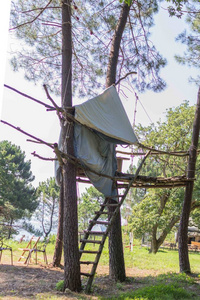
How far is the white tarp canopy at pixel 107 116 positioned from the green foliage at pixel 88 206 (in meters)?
12.5

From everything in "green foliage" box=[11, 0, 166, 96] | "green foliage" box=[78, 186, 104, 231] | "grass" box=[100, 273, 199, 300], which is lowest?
"grass" box=[100, 273, 199, 300]

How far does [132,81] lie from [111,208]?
329cm

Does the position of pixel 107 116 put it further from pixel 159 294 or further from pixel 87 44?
pixel 87 44

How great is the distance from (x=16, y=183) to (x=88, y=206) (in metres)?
4.19

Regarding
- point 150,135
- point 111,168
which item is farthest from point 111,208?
→ point 150,135

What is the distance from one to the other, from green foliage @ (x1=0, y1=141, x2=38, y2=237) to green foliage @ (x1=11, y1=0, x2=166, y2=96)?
8381mm

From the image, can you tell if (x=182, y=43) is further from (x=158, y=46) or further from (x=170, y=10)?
(x=170, y=10)

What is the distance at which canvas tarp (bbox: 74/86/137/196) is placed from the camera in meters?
3.82

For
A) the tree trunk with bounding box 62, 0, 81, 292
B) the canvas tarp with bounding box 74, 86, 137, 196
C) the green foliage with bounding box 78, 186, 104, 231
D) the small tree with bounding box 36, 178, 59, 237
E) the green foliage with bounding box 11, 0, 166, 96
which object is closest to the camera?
the tree trunk with bounding box 62, 0, 81, 292

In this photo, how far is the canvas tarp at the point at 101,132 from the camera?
382cm

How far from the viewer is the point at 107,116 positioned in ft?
13.3

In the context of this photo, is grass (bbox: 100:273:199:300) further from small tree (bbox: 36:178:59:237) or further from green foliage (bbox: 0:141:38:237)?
small tree (bbox: 36:178:59:237)

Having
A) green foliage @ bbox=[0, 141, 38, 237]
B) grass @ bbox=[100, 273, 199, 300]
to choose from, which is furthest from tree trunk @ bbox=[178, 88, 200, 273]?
green foliage @ bbox=[0, 141, 38, 237]

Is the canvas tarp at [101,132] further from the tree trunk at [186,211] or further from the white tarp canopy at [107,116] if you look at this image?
the tree trunk at [186,211]
